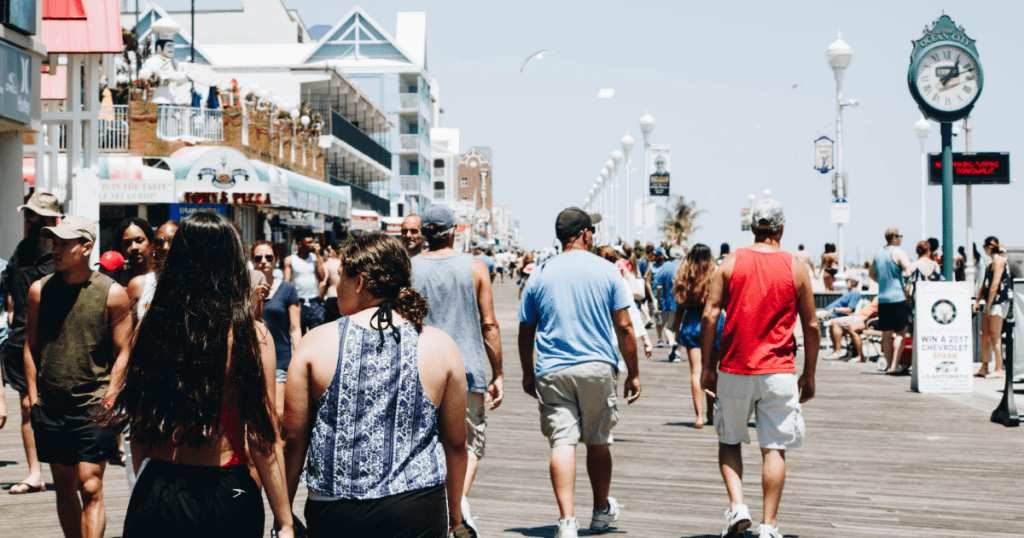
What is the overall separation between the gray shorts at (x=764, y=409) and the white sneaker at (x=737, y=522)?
0.36 meters

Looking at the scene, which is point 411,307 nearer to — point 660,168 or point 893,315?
point 893,315

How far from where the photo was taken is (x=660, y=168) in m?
41.9

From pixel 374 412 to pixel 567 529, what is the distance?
2877 millimetres

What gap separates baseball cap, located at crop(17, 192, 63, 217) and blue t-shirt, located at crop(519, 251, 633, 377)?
8.64 feet

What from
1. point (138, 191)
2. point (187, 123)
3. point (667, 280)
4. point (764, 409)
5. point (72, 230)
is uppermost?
point (187, 123)

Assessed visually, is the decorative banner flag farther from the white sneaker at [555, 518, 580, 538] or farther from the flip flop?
the white sneaker at [555, 518, 580, 538]

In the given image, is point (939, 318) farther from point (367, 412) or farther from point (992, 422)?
point (367, 412)

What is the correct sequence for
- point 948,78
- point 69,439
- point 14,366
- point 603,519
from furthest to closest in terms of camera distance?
point 948,78 → point 14,366 → point 603,519 → point 69,439

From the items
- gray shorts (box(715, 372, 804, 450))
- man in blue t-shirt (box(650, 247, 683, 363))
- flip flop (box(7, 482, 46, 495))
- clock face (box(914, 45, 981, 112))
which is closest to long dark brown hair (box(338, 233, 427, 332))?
gray shorts (box(715, 372, 804, 450))

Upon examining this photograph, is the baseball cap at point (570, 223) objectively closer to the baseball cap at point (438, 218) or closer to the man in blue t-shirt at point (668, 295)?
the baseball cap at point (438, 218)

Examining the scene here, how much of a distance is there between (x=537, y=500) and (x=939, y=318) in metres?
8.15

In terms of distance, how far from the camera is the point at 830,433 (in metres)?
10.9

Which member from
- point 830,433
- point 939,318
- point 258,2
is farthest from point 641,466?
point 258,2

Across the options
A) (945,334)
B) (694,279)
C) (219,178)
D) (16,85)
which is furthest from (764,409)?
(219,178)
